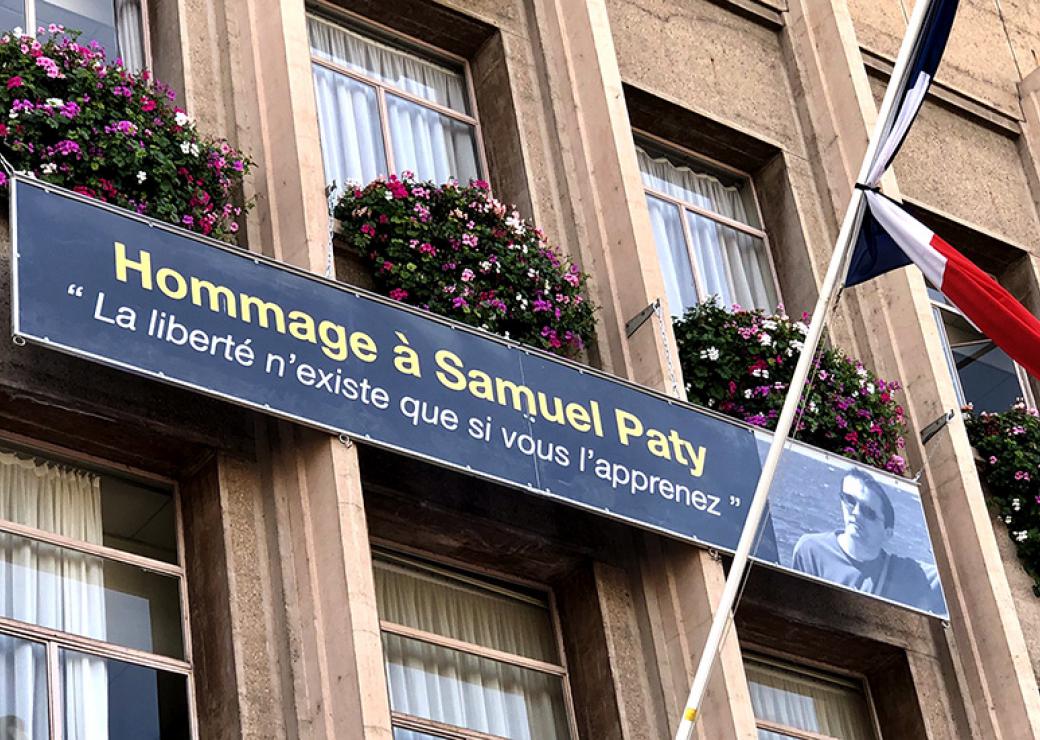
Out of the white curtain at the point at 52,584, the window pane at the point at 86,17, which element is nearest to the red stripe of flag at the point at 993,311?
the white curtain at the point at 52,584

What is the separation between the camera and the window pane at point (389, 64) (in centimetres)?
1753

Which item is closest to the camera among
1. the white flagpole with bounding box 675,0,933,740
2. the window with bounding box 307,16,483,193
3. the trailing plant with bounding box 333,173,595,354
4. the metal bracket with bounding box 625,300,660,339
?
the white flagpole with bounding box 675,0,933,740

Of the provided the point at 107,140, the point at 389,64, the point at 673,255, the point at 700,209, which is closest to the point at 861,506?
the point at 673,255

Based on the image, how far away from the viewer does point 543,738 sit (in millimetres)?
14531

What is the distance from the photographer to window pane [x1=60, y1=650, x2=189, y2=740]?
1217 centimetres

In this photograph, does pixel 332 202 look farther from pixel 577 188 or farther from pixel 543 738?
pixel 543 738

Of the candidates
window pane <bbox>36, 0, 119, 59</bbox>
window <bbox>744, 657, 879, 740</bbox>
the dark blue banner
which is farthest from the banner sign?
window pane <bbox>36, 0, 119, 59</bbox>

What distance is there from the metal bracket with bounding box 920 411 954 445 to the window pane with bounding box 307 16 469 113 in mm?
4812

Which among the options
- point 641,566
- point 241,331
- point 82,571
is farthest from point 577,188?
point 82,571

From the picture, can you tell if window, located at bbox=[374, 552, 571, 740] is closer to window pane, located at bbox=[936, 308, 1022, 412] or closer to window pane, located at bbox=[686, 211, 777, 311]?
window pane, located at bbox=[686, 211, 777, 311]

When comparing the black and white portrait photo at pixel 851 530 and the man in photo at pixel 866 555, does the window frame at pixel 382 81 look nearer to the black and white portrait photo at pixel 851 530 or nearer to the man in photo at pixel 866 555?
the black and white portrait photo at pixel 851 530

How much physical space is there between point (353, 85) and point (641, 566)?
16.5ft

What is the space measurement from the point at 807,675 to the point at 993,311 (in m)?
4.50

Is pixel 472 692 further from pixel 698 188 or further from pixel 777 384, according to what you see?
pixel 698 188
